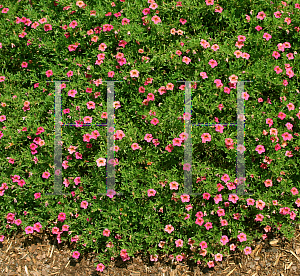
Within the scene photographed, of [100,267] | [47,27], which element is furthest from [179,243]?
[47,27]

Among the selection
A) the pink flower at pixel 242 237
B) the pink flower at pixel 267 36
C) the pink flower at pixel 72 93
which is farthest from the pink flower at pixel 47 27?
the pink flower at pixel 242 237

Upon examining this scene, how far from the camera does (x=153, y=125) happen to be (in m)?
4.51

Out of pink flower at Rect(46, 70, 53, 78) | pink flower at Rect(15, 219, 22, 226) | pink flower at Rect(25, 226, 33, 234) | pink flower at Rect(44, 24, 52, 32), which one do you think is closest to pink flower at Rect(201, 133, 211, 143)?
pink flower at Rect(46, 70, 53, 78)

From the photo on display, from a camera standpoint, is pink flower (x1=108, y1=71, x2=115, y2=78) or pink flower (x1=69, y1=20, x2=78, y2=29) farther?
pink flower (x1=69, y1=20, x2=78, y2=29)

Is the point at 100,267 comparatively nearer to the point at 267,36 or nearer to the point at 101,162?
the point at 101,162

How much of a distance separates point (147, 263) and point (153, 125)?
188cm

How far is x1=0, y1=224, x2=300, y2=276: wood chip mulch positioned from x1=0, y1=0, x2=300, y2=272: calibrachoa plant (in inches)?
6.2

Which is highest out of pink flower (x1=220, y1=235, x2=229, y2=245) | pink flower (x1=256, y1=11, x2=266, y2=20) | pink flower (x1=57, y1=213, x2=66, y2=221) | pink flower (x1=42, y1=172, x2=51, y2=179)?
pink flower (x1=256, y1=11, x2=266, y2=20)

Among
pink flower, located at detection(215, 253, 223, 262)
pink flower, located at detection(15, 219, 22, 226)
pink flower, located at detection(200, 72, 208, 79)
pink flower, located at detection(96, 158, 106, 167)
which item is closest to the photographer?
pink flower, located at detection(215, 253, 223, 262)

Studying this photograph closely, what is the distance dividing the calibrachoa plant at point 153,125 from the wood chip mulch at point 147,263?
16cm

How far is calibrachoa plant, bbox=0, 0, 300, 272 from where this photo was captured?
4219 millimetres

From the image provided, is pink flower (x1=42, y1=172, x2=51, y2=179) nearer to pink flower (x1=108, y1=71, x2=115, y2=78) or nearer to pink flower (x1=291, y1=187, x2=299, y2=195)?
pink flower (x1=108, y1=71, x2=115, y2=78)

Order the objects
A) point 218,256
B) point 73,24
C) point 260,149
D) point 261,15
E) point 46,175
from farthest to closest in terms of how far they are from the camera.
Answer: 1. point 73,24
2. point 261,15
3. point 46,175
4. point 260,149
5. point 218,256

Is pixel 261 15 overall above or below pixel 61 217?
above
